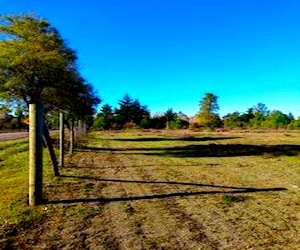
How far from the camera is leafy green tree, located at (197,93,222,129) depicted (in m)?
104

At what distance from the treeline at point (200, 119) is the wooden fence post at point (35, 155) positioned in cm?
9217

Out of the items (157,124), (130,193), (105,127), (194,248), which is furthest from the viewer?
(157,124)

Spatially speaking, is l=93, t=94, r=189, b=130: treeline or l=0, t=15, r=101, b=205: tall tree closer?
l=0, t=15, r=101, b=205: tall tree

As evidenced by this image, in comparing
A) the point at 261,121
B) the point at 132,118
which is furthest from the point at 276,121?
the point at 132,118

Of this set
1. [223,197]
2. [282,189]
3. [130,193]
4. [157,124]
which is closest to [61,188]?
[130,193]

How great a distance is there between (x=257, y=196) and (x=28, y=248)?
557 centimetres

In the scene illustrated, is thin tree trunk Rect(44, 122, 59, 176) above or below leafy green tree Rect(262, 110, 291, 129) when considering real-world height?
below

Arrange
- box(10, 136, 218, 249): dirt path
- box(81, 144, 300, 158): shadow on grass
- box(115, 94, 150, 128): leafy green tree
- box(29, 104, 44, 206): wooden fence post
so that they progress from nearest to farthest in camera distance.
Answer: box(10, 136, 218, 249): dirt path
box(29, 104, 44, 206): wooden fence post
box(81, 144, 300, 158): shadow on grass
box(115, 94, 150, 128): leafy green tree

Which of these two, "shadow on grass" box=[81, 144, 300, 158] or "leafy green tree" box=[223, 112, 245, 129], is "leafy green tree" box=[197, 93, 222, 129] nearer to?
"leafy green tree" box=[223, 112, 245, 129]

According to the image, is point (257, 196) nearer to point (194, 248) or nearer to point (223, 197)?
point (223, 197)

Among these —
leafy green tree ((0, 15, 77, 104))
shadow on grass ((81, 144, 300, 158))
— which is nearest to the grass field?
shadow on grass ((81, 144, 300, 158))

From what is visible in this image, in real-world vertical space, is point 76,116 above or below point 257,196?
above

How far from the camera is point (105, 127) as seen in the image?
112 meters

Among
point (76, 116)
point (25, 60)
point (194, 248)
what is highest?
point (25, 60)
